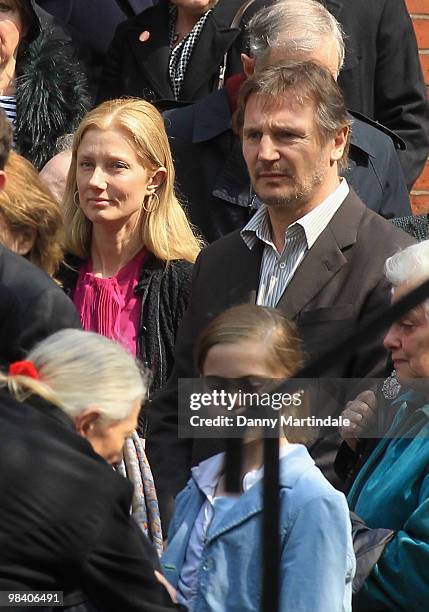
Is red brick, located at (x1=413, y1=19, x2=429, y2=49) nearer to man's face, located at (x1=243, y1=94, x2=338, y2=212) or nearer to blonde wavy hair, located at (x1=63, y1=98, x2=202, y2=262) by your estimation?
blonde wavy hair, located at (x1=63, y1=98, x2=202, y2=262)

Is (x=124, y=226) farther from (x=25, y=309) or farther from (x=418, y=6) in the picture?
(x=418, y=6)

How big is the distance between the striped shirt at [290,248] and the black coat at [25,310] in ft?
2.75

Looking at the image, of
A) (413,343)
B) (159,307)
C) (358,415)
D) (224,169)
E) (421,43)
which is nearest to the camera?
(413,343)

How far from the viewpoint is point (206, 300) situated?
148 inches

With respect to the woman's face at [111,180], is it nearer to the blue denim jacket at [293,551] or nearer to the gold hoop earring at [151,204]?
the gold hoop earring at [151,204]

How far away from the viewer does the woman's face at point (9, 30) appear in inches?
197

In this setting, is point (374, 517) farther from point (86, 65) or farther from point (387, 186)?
point (86, 65)

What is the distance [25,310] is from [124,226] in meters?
1.41

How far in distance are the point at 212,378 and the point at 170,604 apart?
21.9 inches

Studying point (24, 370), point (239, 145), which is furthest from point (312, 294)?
point (24, 370)

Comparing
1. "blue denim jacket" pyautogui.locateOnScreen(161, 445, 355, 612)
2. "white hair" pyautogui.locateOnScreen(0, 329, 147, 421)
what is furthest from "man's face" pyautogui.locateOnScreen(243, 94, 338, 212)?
"white hair" pyautogui.locateOnScreen(0, 329, 147, 421)

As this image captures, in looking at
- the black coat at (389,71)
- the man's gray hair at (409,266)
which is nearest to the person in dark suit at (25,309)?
the man's gray hair at (409,266)

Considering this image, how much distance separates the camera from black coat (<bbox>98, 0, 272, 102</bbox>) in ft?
16.2

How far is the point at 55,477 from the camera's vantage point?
2.41 meters
